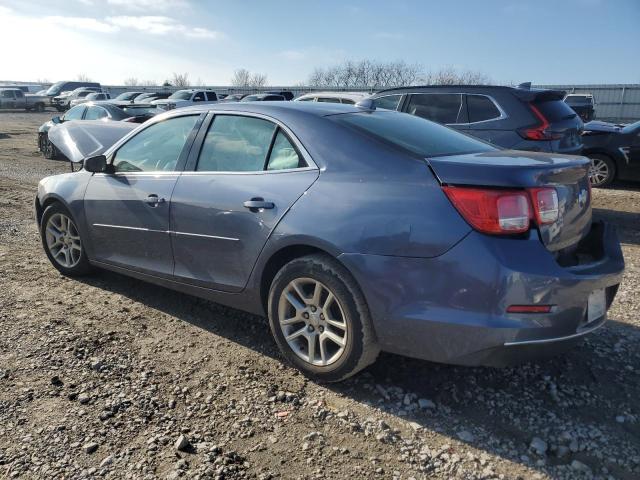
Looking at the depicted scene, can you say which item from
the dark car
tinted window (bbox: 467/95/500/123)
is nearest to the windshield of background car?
tinted window (bbox: 467/95/500/123)

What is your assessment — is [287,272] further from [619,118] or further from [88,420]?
[619,118]

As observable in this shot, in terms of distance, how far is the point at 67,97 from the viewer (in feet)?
129

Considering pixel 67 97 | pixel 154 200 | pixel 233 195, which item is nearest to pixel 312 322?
pixel 233 195

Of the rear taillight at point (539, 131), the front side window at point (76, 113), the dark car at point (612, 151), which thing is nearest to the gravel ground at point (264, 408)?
the rear taillight at point (539, 131)

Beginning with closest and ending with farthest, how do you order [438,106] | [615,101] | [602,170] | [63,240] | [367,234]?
[367,234]
[63,240]
[438,106]
[602,170]
[615,101]

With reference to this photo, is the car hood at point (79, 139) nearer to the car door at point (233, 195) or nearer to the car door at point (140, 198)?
the car door at point (140, 198)

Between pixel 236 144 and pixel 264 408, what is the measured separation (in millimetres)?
1718

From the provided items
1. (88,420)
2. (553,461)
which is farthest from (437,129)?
(88,420)

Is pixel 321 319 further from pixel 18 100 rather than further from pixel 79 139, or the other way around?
pixel 18 100

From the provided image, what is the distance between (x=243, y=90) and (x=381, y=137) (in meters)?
42.8

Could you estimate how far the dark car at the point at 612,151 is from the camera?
30.5 feet

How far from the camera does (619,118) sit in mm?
29156

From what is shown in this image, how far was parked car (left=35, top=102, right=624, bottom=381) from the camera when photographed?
101 inches

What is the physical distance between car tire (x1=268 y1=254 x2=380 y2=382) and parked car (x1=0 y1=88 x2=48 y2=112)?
44564mm
